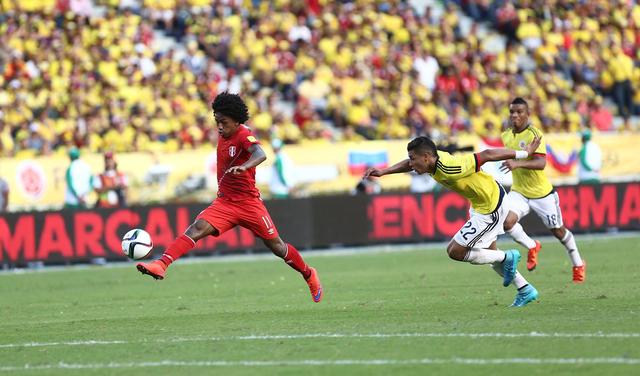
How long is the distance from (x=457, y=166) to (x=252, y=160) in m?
2.11

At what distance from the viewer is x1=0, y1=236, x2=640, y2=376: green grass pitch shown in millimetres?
9531

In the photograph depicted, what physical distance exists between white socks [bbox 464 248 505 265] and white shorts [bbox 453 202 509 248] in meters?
0.06

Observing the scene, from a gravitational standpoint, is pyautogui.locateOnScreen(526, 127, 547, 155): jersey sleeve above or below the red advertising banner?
above

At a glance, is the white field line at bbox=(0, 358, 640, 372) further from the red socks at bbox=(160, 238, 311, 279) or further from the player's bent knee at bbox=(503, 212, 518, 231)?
the player's bent knee at bbox=(503, 212, 518, 231)

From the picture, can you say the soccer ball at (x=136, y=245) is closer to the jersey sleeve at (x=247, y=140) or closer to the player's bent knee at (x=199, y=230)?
the player's bent knee at (x=199, y=230)

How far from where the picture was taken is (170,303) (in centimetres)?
1534

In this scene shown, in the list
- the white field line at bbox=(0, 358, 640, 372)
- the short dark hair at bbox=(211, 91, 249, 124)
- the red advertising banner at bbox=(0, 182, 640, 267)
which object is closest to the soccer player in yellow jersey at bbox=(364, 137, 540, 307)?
the short dark hair at bbox=(211, 91, 249, 124)

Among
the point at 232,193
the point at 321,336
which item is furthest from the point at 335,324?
the point at 232,193

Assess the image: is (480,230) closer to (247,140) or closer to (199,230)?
(247,140)

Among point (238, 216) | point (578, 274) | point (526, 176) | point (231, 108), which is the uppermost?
point (231, 108)

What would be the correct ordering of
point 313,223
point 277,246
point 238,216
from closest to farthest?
point 238,216
point 277,246
point 313,223

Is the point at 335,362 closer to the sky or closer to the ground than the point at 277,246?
closer to the ground

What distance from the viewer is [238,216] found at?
1359 cm

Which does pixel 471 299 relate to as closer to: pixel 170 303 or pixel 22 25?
pixel 170 303
